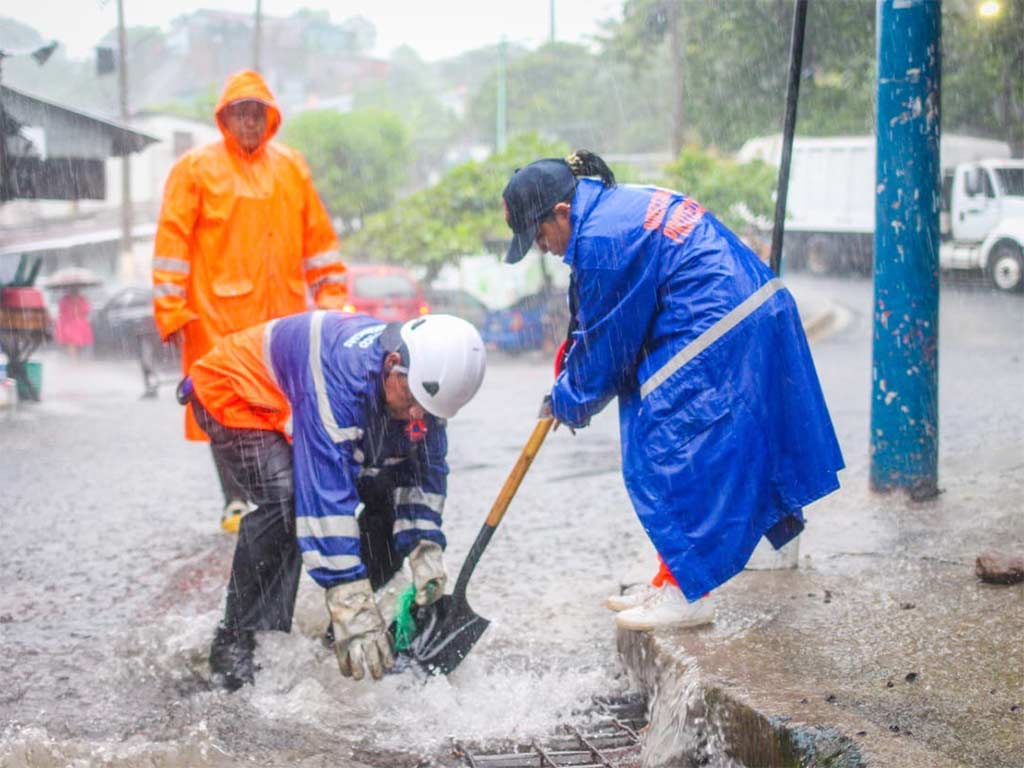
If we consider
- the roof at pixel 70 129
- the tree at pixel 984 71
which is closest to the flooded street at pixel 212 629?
the roof at pixel 70 129

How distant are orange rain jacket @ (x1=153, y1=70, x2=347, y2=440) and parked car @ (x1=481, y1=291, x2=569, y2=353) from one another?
10.5m

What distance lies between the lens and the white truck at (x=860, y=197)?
21188 mm

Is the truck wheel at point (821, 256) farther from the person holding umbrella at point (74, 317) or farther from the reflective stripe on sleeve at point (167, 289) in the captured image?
the reflective stripe on sleeve at point (167, 289)

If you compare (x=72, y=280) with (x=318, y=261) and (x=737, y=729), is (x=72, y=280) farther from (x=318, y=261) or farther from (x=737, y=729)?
(x=737, y=729)

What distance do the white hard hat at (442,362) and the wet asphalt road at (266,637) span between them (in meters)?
0.88

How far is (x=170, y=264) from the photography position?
209 inches

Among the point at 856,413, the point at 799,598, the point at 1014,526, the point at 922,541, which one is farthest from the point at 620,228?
the point at 856,413

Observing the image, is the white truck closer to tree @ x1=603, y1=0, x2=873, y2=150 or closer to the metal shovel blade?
tree @ x1=603, y1=0, x2=873, y2=150

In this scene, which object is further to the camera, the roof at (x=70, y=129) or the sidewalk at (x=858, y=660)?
the roof at (x=70, y=129)

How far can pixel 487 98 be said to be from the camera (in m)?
46.7

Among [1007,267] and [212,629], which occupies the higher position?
[1007,267]

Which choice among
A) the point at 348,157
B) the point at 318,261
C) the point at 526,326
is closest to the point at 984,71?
the point at 526,326

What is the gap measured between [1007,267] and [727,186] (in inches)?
200

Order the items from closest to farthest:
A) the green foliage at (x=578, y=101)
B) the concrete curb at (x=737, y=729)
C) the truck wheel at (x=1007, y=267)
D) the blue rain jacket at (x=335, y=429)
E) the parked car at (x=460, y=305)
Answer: the concrete curb at (x=737, y=729)
the blue rain jacket at (x=335, y=429)
the parked car at (x=460, y=305)
the truck wheel at (x=1007, y=267)
the green foliage at (x=578, y=101)
